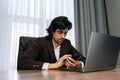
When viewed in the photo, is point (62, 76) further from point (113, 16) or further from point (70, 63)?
point (113, 16)

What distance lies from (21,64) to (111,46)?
30.6 inches

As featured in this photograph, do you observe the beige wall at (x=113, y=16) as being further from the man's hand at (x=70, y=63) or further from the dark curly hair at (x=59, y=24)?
the man's hand at (x=70, y=63)

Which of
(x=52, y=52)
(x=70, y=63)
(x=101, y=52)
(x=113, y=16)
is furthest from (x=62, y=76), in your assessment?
(x=113, y=16)

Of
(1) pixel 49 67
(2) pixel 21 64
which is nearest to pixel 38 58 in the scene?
(2) pixel 21 64

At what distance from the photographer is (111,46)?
4.00 feet

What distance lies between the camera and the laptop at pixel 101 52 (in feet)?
3.44

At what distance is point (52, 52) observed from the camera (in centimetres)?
173

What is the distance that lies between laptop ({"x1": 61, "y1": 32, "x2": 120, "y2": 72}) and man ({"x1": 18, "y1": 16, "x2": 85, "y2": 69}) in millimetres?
298

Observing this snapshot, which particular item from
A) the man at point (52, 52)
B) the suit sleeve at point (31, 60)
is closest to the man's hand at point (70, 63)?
the man at point (52, 52)

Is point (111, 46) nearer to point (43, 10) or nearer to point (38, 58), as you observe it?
point (38, 58)

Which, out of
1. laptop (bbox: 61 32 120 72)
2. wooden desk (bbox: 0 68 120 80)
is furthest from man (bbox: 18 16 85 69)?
wooden desk (bbox: 0 68 120 80)

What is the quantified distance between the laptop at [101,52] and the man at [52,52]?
30 cm

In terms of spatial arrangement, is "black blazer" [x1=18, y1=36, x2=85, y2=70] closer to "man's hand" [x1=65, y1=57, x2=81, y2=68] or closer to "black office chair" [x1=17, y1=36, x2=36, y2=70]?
"black office chair" [x1=17, y1=36, x2=36, y2=70]

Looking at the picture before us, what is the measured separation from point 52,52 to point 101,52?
0.69 m
